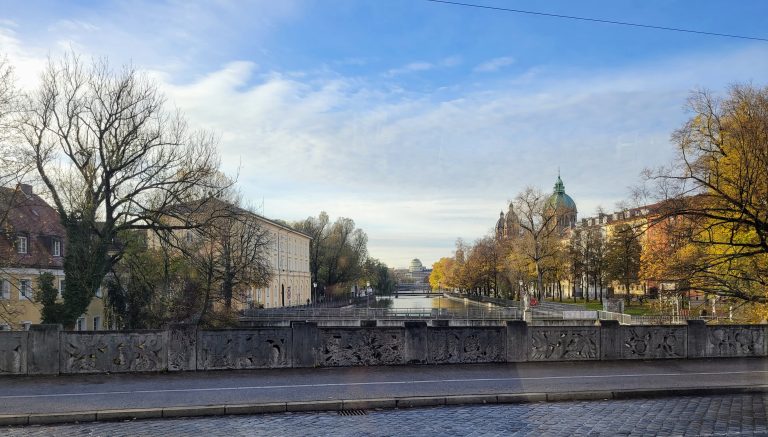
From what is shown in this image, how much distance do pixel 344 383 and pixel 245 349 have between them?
2.93 metres

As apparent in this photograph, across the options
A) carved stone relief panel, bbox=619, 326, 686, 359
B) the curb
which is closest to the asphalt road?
the curb

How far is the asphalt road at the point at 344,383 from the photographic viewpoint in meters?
10.7

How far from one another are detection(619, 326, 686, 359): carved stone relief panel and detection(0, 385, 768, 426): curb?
151 inches

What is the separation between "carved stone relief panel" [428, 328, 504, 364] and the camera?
14914 mm

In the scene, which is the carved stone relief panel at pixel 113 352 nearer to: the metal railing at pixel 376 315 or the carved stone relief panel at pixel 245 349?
the carved stone relief panel at pixel 245 349

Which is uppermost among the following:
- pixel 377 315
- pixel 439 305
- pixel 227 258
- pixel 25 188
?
pixel 25 188

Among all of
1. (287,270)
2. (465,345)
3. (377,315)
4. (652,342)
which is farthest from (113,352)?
(287,270)

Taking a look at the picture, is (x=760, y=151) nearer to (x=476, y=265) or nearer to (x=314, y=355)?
(x=314, y=355)

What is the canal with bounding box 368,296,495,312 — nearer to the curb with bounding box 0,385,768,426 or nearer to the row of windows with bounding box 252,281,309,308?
the row of windows with bounding box 252,281,309,308

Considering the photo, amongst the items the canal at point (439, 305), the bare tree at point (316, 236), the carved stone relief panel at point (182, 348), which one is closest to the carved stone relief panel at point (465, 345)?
the carved stone relief panel at point (182, 348)

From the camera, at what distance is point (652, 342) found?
1612 centimetres

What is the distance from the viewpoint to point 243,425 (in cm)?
926

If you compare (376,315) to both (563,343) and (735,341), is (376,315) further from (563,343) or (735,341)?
(563,343)

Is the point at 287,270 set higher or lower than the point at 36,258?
lower
